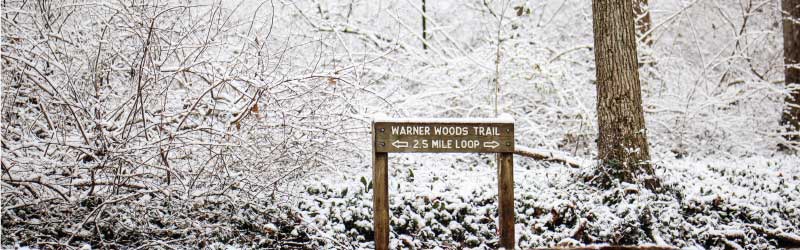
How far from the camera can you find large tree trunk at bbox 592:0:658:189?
6770 millimetres

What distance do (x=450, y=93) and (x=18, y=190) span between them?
6369mm

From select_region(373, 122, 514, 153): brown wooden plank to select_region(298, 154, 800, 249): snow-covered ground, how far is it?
1.14 m

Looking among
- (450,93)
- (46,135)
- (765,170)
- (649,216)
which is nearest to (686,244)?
(649,216)

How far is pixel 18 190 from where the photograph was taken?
5180 mm

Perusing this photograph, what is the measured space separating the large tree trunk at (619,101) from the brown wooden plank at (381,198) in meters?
2.85

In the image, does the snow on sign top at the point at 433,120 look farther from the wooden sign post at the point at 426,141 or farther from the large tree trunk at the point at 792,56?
the large tree trunk at the point at 792,56

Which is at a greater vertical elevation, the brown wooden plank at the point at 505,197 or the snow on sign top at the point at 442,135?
the snow on sign top at the point at 442,135

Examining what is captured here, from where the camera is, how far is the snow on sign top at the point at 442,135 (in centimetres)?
515

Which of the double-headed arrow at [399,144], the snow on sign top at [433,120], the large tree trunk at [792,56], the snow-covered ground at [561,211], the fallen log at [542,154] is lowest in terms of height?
the snow-covered ground at [561,211]

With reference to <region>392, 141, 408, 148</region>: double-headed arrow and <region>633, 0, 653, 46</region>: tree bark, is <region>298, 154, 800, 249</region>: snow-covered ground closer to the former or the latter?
<region>392, 141, 408, 148</region>: double-headed arrow

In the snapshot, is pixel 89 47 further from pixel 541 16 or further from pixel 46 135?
pixel 541 16

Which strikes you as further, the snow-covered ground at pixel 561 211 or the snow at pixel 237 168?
the snow-covered ground at pixel 561 211

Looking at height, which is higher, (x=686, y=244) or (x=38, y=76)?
(x=38, y=76)

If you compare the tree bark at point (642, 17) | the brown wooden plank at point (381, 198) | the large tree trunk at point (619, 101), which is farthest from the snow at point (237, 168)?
the tree bark at point (642, 17)
